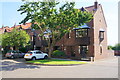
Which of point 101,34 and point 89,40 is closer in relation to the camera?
point 89,40

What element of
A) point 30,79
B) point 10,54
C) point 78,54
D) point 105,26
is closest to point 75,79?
point 30,79

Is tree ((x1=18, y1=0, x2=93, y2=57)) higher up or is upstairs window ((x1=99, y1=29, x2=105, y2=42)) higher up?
tree ((x1=18, y1=0, x2=93, y2=57))

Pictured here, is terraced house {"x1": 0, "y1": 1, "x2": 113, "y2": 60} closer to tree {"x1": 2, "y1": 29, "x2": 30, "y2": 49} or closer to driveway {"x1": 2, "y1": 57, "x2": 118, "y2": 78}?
tree {"x1": 2, "y1": 29, "x2": 30, "y2": 49}

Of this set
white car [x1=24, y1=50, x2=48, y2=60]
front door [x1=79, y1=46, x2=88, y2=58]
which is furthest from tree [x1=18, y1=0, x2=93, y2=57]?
front door [x1=79, y1=46, x2=88, y2=58]

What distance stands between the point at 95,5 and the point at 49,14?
500 inches

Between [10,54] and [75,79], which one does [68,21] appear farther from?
[10,54]

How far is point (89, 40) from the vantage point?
24609mm

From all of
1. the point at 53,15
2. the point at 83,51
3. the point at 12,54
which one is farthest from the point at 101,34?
the point at 12,54

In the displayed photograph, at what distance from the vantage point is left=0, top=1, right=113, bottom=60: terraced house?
24594 mm

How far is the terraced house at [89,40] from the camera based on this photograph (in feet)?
80.7

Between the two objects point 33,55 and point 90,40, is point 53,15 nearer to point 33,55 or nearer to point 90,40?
point 33,55

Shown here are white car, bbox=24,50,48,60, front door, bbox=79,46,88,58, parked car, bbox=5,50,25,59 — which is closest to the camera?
white car, bbox=24,50,48,60

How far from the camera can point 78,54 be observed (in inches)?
1017

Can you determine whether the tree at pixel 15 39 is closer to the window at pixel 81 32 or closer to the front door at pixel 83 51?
the window at pixel 81 32
